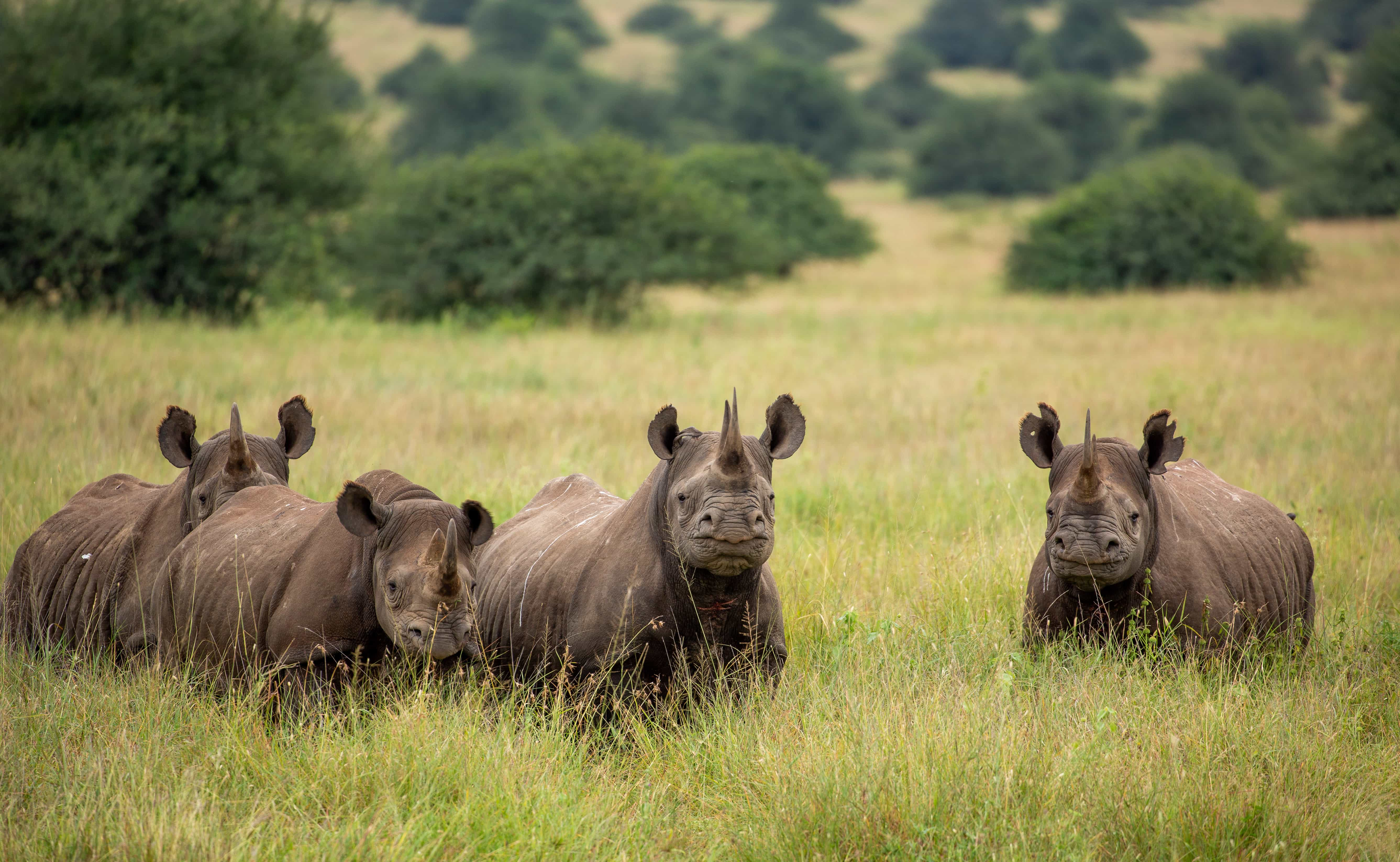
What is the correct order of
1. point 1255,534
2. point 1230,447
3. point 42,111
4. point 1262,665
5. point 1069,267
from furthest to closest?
1. point 1069,267
2. point 42,111
3. point 1230,447
4. point 1255,534
5. point 1262,665

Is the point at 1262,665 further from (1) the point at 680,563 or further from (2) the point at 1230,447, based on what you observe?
(2) the point at 1230,447

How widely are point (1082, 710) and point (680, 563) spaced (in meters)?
1.76

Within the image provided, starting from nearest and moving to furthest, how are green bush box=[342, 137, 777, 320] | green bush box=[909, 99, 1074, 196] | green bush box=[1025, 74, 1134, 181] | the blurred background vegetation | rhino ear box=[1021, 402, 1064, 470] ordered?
rhino ear box=[1021, 402, 1064, 470] → the blurred background vegetation → green bush box=[342, 137, 777, 320] → green bush box=[909, 99, 1074, 196] → green bush box=[1025, 74, 1134, 181]

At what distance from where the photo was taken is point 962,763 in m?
4.17

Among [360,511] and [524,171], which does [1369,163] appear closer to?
[524,171]

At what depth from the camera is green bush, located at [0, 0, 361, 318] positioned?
55.3ft

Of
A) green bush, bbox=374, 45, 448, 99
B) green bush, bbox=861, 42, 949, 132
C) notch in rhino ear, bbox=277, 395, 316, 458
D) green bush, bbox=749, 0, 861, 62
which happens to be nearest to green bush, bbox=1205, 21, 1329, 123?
green bush, bbox=861, 42, 949, 132

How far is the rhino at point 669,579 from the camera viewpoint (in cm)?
416

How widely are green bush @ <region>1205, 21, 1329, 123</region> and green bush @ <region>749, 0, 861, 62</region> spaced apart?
92.2ft

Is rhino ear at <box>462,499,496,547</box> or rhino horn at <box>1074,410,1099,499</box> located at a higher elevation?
rhino horn at <box>1074,410,1099,499</box>

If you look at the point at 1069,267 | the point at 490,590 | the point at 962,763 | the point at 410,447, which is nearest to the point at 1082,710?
the point at 962,763

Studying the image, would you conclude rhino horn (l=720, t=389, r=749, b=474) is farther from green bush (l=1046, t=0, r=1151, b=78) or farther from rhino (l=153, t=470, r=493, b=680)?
green bush (l=1046, t=0, r=1151, b=78)

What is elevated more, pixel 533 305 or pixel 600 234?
pixel 600 234

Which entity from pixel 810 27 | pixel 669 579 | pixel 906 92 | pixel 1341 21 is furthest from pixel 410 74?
pixel 669 579
